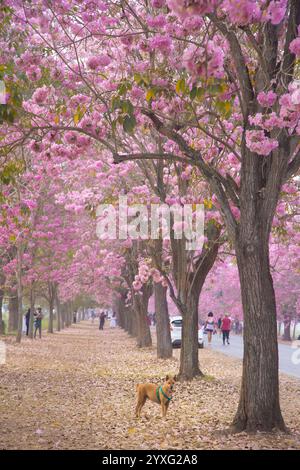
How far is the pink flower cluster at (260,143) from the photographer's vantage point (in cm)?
771

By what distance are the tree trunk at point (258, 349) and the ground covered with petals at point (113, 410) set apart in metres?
0.27

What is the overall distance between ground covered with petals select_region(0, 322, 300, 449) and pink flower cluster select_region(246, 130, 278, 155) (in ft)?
11.8

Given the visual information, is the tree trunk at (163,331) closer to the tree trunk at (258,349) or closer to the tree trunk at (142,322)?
the tree trunk at (142,322)

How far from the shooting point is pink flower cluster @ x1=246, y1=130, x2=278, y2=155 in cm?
771

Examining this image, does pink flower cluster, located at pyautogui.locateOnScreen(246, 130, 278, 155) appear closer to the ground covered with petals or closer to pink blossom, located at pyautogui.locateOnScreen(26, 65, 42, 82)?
pink blossom, located at pyautogui.locateOnScreen(26, 65, 42, 82)

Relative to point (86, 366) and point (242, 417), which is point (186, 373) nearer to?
point (86, 366)

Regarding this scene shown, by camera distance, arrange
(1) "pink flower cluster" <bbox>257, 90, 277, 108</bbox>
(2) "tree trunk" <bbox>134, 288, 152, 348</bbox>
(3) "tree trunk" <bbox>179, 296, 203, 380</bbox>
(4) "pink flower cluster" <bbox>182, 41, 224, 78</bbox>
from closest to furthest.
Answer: (4) "pink flower cluster" <bbox>182, 41, 224, 78</bbox>
(1) "pink flower cluster" <bbox>257, 90, 277, 108</bbox>
(3) "tree trunk" <bbox>179, 296, 203, 380</bbox>
(2) "tree trunk" <bbox>134, 288, 152, 348</bbox>

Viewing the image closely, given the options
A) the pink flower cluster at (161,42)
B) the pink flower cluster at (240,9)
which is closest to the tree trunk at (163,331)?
the pink flower cluster at (161,42)

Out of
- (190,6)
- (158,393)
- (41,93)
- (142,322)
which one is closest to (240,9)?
(190,6)

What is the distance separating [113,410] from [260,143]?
205 inches

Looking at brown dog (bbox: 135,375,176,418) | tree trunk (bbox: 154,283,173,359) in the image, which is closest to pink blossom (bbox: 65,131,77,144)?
brown dog (bbox: 135,375,176,418)

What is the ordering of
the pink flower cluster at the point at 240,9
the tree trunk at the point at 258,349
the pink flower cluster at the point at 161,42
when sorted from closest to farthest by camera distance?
the pink flower cluster at the point at 240,9, the pink flower cluster at the point at 161,42, the tree trunk at the point at 258,349
